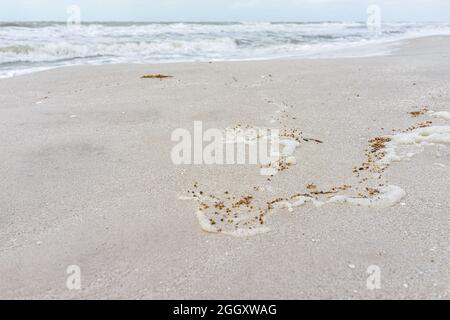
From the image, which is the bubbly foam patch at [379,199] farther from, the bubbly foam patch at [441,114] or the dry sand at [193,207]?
the bubbly foam patch at [441,114]

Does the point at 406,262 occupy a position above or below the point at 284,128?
below

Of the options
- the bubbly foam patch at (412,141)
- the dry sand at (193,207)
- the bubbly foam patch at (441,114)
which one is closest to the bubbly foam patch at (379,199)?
the dry sand at (193,207)

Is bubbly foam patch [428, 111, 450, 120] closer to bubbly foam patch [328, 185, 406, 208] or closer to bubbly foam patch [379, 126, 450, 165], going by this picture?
bubbly foam patch [379, 126, 450, 165]

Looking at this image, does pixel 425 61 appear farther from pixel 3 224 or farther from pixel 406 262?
pixel 3 224

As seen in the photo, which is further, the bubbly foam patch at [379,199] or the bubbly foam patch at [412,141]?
the bubbly foam patch at [412,141]

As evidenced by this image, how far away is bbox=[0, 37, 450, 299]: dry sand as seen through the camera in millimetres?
2389

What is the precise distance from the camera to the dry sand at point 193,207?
94.0 inches

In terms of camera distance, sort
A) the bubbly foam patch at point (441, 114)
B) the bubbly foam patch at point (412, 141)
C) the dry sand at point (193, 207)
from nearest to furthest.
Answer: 1. the dry sand at point (193, 207)
2. the bubbly foam patch at point (412, 141)
3. the bubbly foam patch at point (441, 114)

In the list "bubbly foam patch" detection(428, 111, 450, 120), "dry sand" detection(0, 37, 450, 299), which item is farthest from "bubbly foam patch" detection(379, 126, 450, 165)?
"bubbly foam patch" detection(428, 111, 450, 120)

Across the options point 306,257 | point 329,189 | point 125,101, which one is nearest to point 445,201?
point 329,189

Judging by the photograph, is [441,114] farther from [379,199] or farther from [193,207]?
[193,207]

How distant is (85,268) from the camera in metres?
2.50

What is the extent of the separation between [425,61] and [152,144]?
25.5 ft

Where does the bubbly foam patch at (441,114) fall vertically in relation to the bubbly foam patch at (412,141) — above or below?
above
